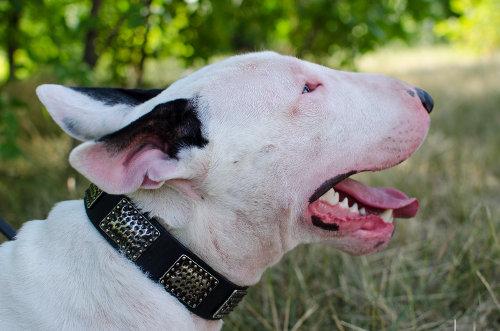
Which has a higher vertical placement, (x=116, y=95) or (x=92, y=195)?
(x=116, y=95)

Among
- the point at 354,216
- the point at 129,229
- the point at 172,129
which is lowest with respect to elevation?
the point at 354,216

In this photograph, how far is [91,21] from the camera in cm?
326

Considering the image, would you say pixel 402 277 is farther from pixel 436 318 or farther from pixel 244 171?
pixel 244 171

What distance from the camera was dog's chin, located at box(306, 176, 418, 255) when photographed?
1.77 meters

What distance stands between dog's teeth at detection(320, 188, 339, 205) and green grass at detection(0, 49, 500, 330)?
568 mm

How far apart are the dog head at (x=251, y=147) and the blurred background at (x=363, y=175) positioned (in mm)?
600

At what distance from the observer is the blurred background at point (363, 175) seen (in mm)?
2287

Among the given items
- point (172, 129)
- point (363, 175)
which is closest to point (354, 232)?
point (172, 129)

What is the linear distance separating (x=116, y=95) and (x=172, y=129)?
1.39 ft

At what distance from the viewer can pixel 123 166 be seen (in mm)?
1470

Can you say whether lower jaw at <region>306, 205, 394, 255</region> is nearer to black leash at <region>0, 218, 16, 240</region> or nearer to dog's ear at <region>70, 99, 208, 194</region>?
dog's ear at <region>70, 99, 208, 194</region>

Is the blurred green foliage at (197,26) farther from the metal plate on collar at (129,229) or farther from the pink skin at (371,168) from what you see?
the metal plate on collar at (129,229)

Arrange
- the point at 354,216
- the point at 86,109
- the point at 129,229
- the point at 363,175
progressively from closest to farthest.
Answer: the point at 129,229
the point at 86,109
the point at 354,216
the point at 363,175

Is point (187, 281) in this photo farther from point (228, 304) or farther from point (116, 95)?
point (116, 95)
